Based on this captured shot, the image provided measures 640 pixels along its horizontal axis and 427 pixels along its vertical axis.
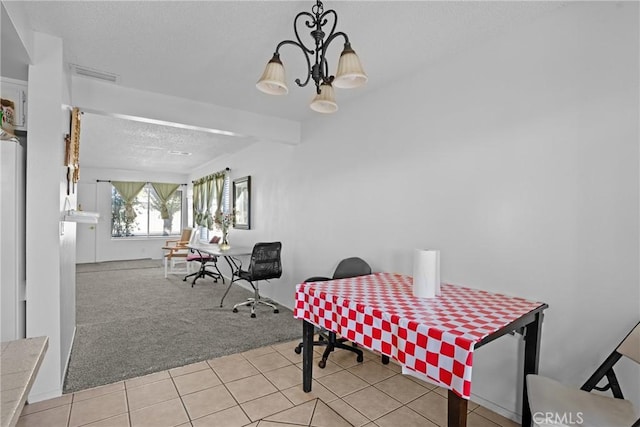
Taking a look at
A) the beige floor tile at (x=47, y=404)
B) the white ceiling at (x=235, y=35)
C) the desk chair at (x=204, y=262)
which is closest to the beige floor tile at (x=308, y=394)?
the beige floor tile at (x=47, y=404)

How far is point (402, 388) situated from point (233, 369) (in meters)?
1.34

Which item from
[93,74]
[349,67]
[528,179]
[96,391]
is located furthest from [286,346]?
[93,74]

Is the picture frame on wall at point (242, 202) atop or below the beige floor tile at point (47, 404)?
atop

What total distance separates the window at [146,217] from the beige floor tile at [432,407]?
8620mm

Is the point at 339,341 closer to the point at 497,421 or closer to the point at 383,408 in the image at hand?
the point at 383,408

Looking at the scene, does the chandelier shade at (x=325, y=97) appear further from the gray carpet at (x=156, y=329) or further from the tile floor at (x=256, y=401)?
the gray carpet at (x=156, y=329)

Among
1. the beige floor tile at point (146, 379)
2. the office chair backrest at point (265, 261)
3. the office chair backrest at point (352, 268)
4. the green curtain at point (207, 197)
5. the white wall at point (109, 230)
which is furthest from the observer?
the white wall at point (109, 230)

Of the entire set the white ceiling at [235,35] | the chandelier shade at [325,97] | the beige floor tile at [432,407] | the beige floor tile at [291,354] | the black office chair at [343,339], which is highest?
the white ceiling at [235,35]

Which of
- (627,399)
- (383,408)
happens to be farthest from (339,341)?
A: (627,399)

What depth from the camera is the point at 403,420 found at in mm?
2033

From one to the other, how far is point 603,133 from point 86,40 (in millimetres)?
3251

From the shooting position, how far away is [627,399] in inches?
63.1

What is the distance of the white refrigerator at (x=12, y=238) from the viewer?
6.46ft

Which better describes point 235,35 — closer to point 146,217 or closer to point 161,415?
point 161,415
